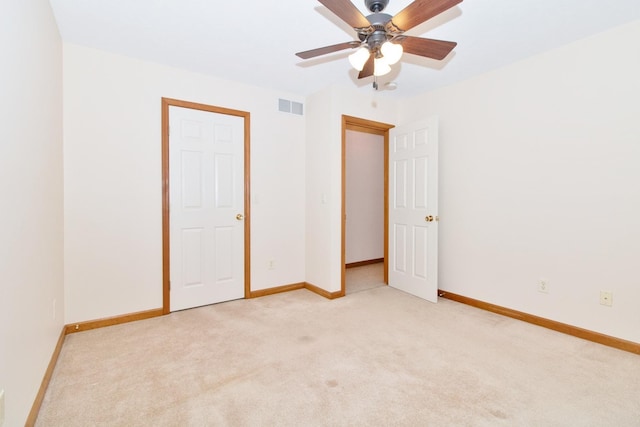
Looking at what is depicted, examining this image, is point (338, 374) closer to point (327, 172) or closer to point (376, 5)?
point (327, 172)

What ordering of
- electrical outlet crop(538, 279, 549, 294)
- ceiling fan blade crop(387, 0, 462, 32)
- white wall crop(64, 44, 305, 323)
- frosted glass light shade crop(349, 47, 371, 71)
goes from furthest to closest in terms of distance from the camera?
electrical outlet crop(538, 279, 549, 294) < white wall crop(64, 44, 305, 323) < frosted glass light shade crop(349, 47, 371, 71) < ceiling fan blade crop(387, 0, 462, 32)

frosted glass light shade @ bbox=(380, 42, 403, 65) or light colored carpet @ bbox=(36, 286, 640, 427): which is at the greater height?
frosted glass light shade @ bbox=(380, 42, 403, 65)

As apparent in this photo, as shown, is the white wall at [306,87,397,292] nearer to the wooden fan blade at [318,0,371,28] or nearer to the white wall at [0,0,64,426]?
the wooden fan blade at [318,0,371,28]

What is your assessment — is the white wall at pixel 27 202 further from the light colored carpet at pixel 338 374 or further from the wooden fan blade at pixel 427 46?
the wooden fan blade at pixel 427 46

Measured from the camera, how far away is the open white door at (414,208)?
3.43m

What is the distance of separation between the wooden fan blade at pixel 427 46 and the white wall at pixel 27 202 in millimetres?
2008

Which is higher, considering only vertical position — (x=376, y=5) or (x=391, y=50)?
(x=376, y=5)

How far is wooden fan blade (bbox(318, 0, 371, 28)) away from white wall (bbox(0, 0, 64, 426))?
4.68 feet

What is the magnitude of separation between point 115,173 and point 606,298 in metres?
4.22

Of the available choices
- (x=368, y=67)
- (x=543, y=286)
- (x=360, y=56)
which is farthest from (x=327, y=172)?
(x=543, y=286)

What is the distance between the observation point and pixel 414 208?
12.0 ft

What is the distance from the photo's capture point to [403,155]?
379cm

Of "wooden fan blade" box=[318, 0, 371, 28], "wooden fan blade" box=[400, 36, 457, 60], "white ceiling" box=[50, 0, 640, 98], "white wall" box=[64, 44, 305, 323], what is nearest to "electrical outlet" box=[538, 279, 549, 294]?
"white ceiling" box=[50, 0, 640, 98]

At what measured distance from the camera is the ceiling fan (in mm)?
1595
